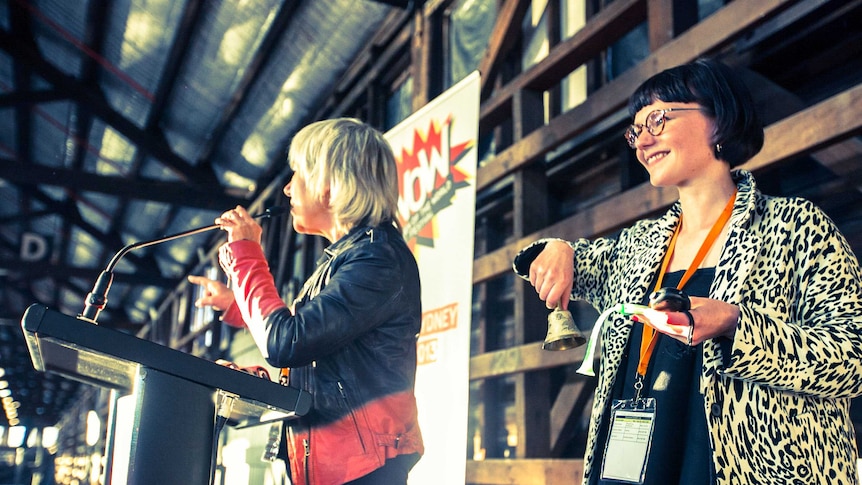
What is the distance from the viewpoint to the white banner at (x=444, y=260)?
2.51 meters

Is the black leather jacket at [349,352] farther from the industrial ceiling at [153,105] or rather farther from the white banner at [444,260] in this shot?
the industrial ceiling at [153,105]

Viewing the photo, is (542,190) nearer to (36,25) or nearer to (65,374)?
(65,374)

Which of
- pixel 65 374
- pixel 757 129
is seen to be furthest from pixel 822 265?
pixel 65 374

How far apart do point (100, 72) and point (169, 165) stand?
40.2 inches

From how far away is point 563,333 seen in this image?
1.26 m

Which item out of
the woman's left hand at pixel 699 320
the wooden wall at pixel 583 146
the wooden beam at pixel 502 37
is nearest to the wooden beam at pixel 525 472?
the wooden wall at pixel 583 146

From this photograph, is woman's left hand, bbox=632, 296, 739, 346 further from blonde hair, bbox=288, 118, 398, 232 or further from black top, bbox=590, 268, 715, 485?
blonde hair, bbox=288, 118, 398, 232

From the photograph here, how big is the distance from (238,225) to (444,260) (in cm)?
126

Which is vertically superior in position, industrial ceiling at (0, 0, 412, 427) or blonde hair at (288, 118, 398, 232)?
industrial ceiling at (0, 0, 412, 427)

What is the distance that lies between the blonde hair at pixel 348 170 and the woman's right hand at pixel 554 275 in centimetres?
41

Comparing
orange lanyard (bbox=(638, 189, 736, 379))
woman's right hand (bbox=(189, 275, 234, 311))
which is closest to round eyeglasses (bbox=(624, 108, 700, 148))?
orange lanyard (bbox=(638, 189, 736, 379))

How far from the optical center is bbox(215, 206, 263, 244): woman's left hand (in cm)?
151

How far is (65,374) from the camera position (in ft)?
4.24

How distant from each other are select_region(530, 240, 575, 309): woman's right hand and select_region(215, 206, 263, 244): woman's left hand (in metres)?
0.52
